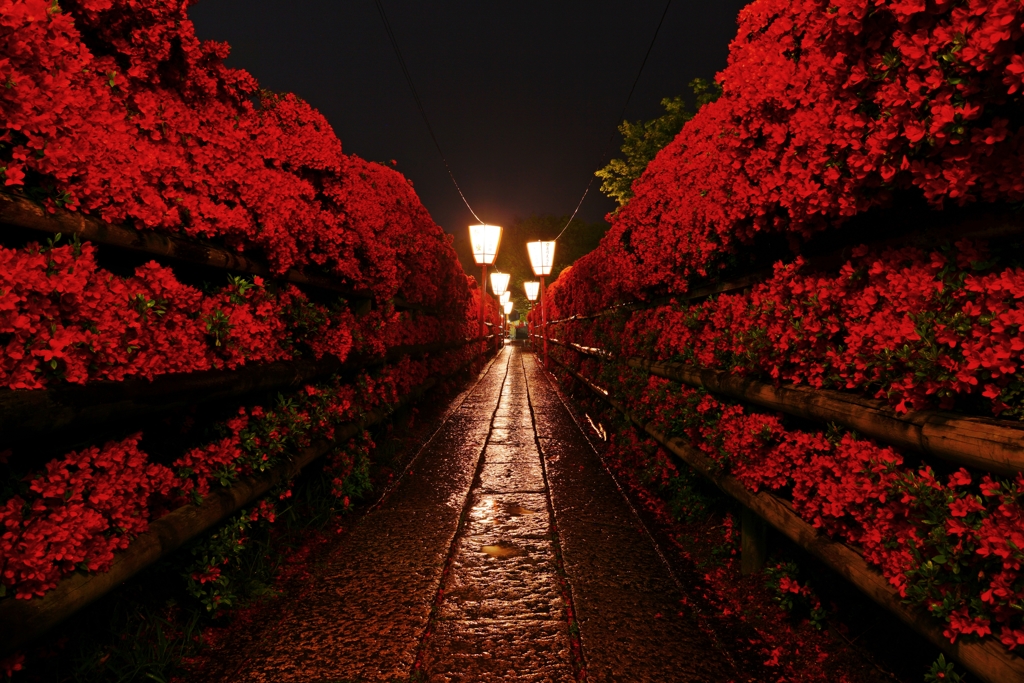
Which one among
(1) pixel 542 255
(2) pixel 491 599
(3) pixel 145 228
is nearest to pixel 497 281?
(1) pixel 542 255

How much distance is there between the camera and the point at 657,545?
4172 millimetres

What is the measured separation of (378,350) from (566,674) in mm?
3734

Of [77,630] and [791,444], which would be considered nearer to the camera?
[77,630]

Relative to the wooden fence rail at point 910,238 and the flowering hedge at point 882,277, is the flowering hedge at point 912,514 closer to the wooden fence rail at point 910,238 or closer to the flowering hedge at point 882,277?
the flowering hedge at point 882,277

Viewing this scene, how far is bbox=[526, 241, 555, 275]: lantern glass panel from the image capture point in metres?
16.2

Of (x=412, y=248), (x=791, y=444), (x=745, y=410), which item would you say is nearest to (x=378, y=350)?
(x=412, y=248)

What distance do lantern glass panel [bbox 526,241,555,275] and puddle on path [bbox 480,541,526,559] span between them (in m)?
12.5

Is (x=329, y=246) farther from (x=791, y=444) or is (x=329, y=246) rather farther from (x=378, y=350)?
(x=791, y=444)

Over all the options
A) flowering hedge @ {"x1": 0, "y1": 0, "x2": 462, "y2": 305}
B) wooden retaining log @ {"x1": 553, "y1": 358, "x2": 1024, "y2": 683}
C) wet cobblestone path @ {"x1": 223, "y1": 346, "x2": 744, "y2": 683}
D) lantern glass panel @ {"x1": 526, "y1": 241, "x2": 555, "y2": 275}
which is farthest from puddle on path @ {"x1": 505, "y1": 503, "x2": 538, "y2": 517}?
lantern glass panel @ {"x1": 526, "y1": 241, "x2": 555, "y2": 275}

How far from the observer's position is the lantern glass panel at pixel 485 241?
13.8 metres

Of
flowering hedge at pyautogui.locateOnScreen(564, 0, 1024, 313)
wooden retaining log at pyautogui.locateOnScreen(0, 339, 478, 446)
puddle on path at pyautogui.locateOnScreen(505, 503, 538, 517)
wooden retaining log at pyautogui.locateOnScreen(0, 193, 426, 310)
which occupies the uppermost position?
flowering hedge at pyautogui.locateOnScreen(564, 0, 1024, 313)

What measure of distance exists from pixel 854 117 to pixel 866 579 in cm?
175

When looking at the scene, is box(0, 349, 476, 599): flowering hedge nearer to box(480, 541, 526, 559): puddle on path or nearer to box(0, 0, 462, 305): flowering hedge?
box(0, 0, 462, 305): flowering hedge

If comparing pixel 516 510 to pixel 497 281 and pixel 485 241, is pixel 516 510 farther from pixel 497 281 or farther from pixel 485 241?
pixel 497 281
